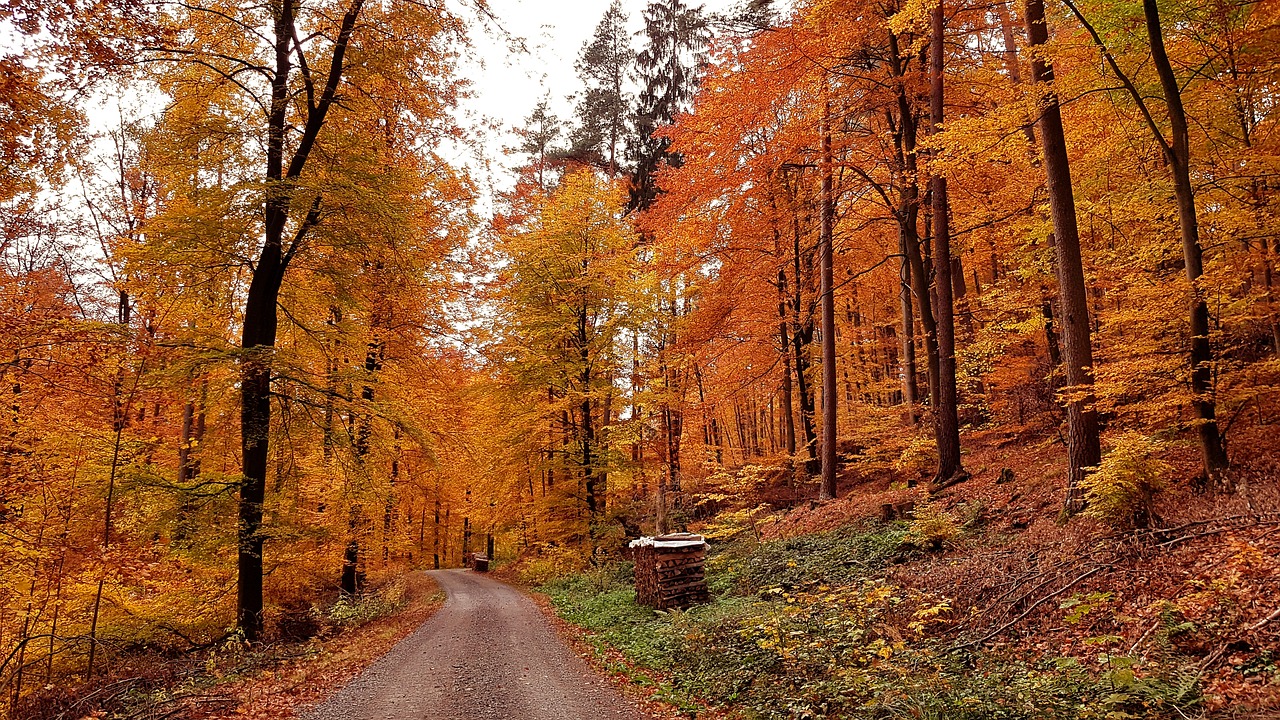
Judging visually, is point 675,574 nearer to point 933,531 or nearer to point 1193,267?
point 933,531

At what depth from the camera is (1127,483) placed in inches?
264

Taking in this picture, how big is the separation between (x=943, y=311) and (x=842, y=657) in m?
8.44

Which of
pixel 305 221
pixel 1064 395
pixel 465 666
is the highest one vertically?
pixel 305 221

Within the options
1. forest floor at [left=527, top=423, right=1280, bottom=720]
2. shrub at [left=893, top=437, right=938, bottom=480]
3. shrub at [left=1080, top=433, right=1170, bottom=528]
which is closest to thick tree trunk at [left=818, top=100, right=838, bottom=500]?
shrub at [left=893, top=437, right=938, bottom=480]

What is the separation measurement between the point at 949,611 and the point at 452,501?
2944 centimetres

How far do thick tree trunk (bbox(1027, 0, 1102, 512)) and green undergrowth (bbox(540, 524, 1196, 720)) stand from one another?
2.77m

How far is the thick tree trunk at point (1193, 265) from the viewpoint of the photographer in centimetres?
721

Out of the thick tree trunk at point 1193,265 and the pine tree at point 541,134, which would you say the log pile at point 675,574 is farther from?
the pine tree at point 541,134

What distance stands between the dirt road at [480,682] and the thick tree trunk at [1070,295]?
7.14 meters

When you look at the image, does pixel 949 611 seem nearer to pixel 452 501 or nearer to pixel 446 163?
pixel 446 163

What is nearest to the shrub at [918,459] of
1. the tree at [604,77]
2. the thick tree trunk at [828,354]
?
the thick tree trunk at [828,354]

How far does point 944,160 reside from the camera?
9898 millimetres

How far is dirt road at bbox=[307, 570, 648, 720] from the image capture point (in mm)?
7004

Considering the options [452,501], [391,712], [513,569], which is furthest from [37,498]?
[452,501]
